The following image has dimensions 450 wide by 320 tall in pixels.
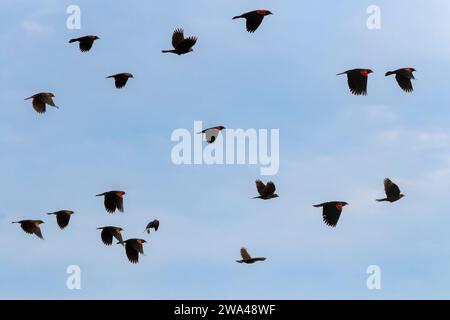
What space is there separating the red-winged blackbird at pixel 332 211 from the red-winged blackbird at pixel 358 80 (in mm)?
2893

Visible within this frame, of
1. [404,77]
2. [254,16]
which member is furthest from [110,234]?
[404,77]

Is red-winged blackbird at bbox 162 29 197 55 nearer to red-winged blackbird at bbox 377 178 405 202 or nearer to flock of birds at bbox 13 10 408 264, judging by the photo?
flock of birds at bbox 13 10 408 264

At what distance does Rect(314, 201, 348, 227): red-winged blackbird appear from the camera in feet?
A: 70.7

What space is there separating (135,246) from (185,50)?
5274mm

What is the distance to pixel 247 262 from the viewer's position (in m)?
22.9

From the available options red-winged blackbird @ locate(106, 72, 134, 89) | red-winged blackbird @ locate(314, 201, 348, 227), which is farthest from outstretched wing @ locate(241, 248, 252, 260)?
red-winged blackbird @ locate(106, 72, 134, 89)

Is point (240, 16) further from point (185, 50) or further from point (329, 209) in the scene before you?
point (329, 209)

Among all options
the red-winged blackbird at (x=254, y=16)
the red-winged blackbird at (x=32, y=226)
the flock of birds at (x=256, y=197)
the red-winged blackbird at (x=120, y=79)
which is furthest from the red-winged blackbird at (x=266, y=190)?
the red-winged blackbird at (x=32, y=226)

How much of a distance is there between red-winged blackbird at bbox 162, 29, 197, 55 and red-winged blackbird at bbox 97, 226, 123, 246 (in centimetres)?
487

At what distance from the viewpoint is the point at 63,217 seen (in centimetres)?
2270

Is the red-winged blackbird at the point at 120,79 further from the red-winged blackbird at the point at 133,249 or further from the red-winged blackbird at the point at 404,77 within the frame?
the red-winged blackbird at the point at 404,77

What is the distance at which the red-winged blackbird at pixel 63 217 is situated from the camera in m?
22.6
